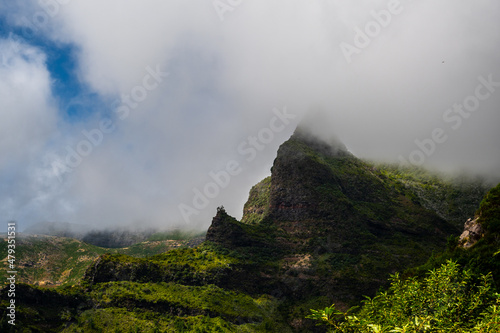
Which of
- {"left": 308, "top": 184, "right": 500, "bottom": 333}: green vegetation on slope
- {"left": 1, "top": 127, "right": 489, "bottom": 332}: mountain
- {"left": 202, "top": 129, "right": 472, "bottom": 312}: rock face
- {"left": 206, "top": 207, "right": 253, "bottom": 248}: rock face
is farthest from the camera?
{"left": 206, "top": 207, "right": 253, "bottom": 248}: rock face

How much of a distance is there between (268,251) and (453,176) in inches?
5571

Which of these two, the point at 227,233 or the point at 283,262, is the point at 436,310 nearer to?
the point at 283,262

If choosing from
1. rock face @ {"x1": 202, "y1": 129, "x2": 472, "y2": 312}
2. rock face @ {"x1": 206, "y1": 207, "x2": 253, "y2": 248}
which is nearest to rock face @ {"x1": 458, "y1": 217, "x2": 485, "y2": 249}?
rock face @ {"x1": 202, "y1": 129, "x2": 472, "y2": 312}

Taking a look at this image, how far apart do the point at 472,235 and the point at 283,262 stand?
84986 mm

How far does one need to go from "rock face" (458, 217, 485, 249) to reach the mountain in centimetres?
747

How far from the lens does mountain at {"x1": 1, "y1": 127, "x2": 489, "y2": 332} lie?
9531 cm

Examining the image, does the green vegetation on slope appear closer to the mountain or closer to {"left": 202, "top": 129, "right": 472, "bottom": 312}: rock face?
the mountain

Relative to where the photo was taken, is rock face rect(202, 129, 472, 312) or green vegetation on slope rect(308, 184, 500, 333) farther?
rock face rect(202, 129, 472, 312)

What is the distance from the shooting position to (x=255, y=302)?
118 metres

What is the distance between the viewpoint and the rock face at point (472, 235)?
202 ft

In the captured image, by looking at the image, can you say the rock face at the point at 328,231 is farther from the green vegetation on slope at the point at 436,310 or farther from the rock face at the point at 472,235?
the green vegetation on slope at the point at 436,310

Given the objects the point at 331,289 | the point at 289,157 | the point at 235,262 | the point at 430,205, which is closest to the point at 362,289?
the point at 331,289

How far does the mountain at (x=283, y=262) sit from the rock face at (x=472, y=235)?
294 inches

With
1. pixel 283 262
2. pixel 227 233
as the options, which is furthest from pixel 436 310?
pixel 227 233
